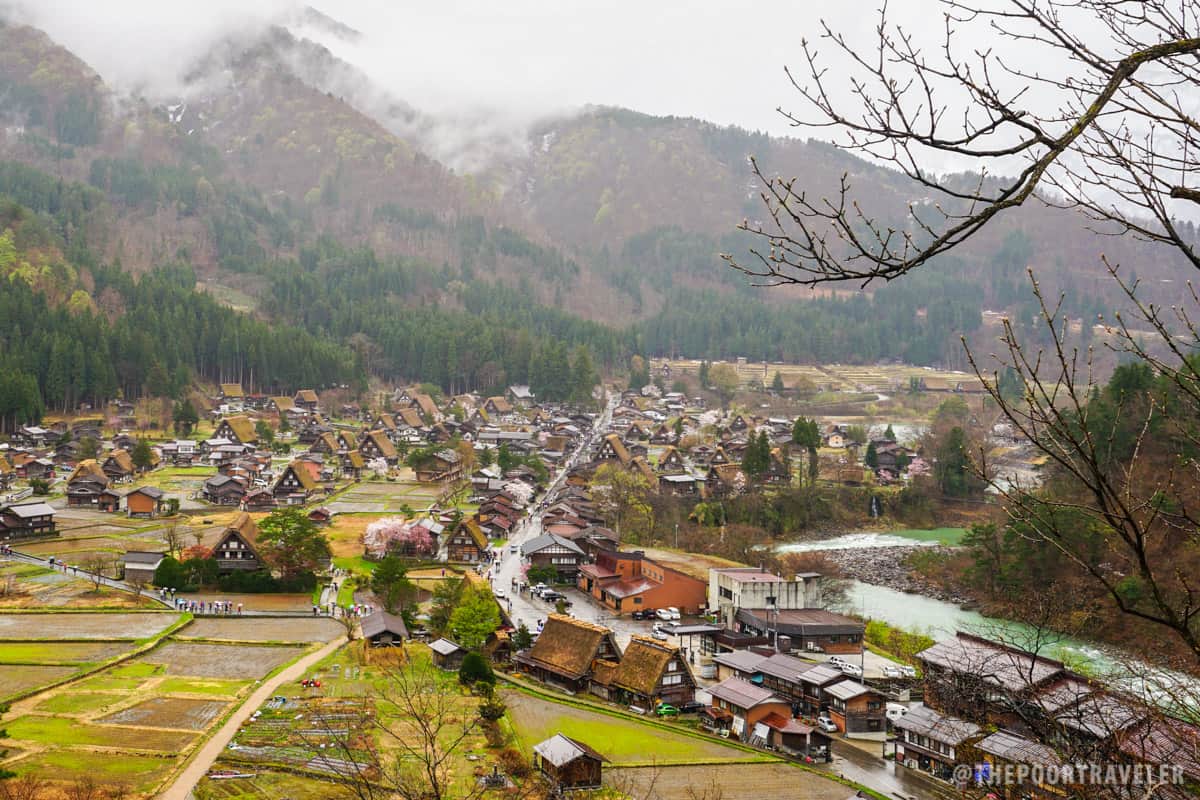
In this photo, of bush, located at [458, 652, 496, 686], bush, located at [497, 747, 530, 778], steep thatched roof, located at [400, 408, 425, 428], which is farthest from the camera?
steep thatched roof, located at [400, 408, 425, 428]

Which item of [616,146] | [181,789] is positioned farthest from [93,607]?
[616,146]

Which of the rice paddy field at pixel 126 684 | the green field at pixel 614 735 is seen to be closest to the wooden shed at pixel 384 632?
the rice paddy field at pixel 126 684

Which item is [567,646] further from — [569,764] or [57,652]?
[57,652]

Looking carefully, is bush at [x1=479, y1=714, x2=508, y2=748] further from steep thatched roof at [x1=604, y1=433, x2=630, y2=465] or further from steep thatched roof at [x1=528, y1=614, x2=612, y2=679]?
steep thatched roof at [x1=604, y1=433, x2=630, y2=465]

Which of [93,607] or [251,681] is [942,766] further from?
[93,607]

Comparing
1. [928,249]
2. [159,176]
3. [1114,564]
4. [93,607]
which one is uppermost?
[159,176]

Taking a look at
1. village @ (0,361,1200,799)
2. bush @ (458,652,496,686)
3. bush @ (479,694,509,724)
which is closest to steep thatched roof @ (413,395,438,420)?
village @ (0,361,1200,799)

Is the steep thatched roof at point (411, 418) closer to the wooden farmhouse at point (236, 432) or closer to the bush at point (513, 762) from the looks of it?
the wooden farmhouse at point (236, 432)
